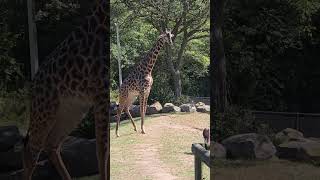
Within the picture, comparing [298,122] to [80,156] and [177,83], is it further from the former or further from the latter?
[177,83]

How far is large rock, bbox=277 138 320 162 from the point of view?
3.48 m

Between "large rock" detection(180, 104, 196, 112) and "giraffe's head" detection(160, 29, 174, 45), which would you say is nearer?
"giraffe's head" detection(160, 29, 174, 45)

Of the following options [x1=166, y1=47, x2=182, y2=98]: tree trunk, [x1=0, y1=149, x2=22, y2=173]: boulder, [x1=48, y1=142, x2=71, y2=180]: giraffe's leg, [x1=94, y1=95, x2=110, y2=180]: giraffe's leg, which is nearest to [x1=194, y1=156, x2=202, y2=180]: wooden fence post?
[x1=94, y1=95, x2=110, y2=180]: giraffe's leg

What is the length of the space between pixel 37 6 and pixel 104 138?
1.27 meters

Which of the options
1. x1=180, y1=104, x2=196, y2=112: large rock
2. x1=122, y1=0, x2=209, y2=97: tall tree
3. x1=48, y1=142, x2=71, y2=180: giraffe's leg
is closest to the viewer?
x1=48, y1=142, x2=71, y2=180: giraffe's leg

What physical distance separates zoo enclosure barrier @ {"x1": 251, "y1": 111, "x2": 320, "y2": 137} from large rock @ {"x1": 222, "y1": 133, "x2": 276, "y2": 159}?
6.0 inches

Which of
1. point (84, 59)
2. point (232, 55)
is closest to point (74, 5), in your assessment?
point (84, 59)

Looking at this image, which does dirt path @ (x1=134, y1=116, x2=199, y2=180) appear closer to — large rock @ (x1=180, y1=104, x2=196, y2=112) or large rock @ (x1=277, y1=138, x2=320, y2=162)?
large rock @ (x1=180, y1=104, x2=196, y2=112)

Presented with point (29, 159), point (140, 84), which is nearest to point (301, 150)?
point (29, 159)

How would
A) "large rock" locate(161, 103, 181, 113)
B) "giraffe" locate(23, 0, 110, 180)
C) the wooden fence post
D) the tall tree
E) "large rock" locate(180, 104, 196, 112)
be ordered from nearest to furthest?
"giraffe" locate(23, 0, 110, 180) → the wooden fence post → the tall tree → "large rock" locate(180, 104, 196, 112) → "large rock" locate(161, 103, 181, 113)

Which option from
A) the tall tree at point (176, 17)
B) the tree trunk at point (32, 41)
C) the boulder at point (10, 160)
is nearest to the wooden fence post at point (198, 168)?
the boulder at point (10, 160)

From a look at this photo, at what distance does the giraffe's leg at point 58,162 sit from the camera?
3.67 meters

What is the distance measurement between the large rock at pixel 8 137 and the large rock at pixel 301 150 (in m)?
2.25

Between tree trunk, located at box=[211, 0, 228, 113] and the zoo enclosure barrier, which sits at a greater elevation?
tree trunk, located at box=[211, 0, 228, 113]
